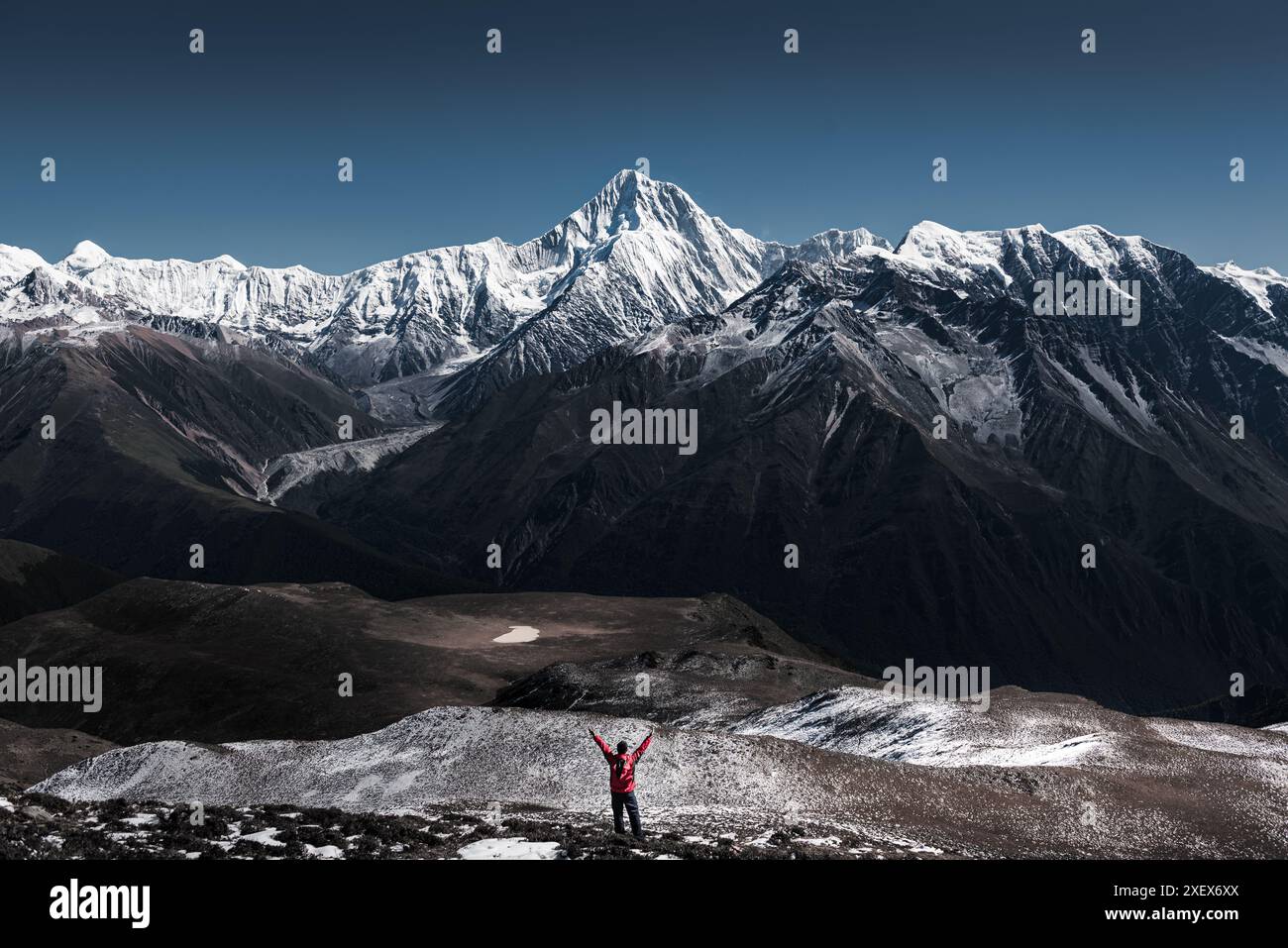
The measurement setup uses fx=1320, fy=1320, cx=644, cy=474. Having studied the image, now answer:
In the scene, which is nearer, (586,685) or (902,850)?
(902,850)

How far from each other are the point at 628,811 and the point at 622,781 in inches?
52.9

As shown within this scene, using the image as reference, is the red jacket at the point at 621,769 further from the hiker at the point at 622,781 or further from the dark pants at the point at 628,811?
the dark pants at the point at 628,811

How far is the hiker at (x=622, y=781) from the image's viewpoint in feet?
137

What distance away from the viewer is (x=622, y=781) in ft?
140

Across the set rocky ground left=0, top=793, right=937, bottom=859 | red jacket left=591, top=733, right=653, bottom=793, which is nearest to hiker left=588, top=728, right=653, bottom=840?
red jacket left=591, top=733, right=653, bottom=793

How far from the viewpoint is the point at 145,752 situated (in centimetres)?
7950

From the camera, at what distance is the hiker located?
4166cm

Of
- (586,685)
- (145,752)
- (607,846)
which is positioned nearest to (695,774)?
(607,846)

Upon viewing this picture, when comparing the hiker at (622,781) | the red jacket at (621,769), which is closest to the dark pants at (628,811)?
the hiker at (622,781)

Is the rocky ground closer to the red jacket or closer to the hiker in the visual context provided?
the hiker
